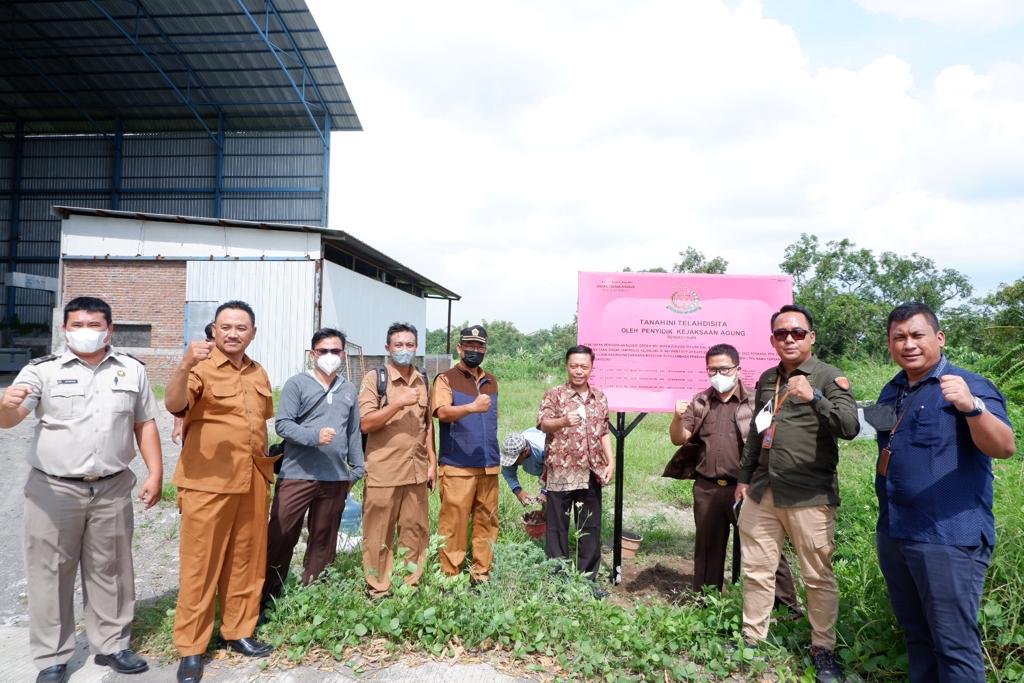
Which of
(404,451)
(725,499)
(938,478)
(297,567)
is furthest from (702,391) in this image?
(297,567)

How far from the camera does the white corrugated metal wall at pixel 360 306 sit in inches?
581

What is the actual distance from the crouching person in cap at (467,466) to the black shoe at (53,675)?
A: 2078 mm

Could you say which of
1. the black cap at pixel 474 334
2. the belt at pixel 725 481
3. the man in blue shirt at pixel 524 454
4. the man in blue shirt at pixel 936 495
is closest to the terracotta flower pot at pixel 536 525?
the man in blue shirt at pixel 524 454

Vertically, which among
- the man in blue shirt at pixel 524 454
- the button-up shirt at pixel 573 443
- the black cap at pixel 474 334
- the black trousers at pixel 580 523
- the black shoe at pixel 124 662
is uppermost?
the black cap at pixel 474 334

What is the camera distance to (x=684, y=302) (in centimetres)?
459

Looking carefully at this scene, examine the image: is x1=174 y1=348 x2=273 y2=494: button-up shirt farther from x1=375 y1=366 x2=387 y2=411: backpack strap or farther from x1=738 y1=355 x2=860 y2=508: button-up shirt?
x1=738 y1=355 x2=860 y2=508: button-up shirt

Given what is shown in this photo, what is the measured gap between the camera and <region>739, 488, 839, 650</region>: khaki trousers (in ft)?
9.95

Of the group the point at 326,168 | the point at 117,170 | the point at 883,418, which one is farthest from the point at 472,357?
the point at 117,170

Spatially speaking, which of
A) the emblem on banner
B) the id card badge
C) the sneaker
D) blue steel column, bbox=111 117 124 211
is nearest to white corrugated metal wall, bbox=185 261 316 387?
blue steel column, bbox=111 117 124 211

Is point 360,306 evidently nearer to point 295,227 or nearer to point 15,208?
point 295,227

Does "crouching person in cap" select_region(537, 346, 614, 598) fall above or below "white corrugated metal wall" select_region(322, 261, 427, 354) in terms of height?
below

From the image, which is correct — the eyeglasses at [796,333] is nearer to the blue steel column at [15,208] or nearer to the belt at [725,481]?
the belt at [725,481]

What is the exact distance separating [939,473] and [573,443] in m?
2.14

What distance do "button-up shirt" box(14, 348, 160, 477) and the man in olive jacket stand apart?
3398 millimetres
